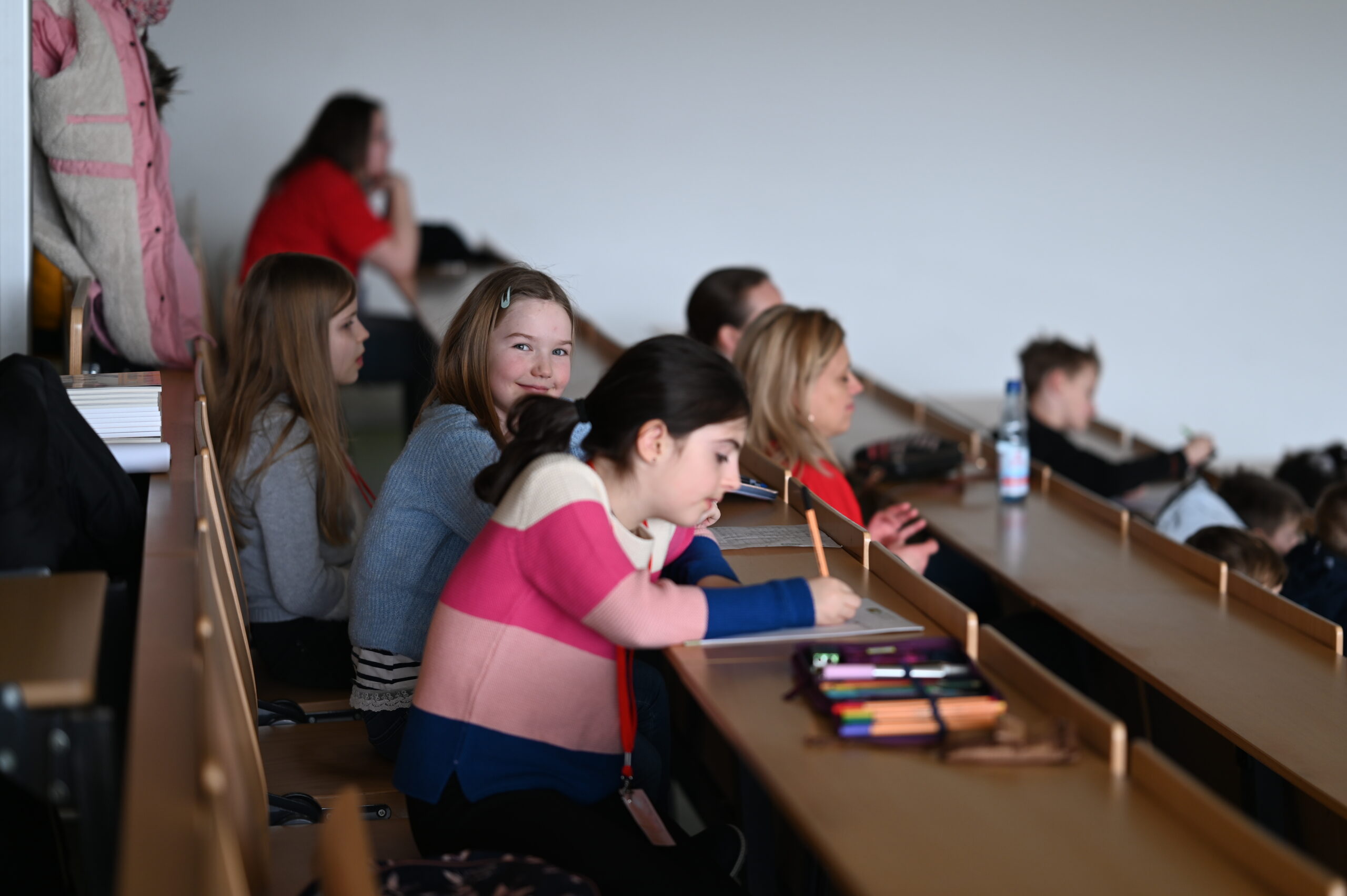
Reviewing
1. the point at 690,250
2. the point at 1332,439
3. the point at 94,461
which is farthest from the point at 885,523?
the point at 1332,439

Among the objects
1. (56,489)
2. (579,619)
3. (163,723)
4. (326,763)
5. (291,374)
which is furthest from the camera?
(291,374)

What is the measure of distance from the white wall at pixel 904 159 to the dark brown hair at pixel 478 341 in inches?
142

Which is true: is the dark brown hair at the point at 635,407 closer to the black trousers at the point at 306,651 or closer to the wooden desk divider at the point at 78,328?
the black trousers at the point at 306,651

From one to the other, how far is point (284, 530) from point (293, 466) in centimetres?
11

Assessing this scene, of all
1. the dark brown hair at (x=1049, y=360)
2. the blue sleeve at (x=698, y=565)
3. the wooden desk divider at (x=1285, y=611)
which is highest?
the dark brown hair at (x=1049, y=360)

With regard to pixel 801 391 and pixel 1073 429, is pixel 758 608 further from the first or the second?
pixel 1073 429

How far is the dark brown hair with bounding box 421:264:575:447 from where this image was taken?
1979 mm

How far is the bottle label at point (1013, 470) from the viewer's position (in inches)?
114

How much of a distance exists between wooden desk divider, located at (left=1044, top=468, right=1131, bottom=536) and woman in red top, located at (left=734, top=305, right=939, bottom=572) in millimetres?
Answer: 422

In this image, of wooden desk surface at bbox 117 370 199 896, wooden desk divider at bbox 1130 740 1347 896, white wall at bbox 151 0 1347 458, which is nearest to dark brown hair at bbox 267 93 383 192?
white wall at bbox 151 0 1347 458

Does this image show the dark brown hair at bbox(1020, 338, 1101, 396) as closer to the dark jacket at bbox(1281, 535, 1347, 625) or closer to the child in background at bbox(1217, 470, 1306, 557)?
the child in background at bbox(1217, 470, 1306, 557)

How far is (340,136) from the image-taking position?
425 cm

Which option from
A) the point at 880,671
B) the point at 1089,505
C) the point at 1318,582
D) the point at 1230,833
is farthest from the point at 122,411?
the point at 1318,582

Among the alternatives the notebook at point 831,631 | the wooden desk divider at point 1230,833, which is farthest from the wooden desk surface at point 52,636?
the wooden desk divider at point 1230,833
